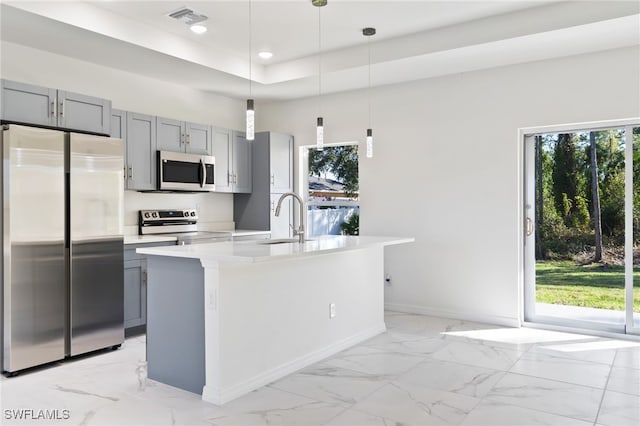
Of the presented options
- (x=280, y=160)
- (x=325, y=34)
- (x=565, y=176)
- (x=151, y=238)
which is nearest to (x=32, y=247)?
(x=151, y=238)

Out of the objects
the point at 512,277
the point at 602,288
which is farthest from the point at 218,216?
the point at 602,288

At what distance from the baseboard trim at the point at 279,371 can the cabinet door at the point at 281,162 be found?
225cm

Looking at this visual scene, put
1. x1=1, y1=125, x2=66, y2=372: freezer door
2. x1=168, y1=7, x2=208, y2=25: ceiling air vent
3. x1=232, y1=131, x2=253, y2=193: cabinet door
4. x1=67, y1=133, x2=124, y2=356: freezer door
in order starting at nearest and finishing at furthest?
x1=1, y1=125, x2=66, y2=372: freezer door
x1=67, y1=133, x2=124, y2=356: freezer door
x1=168, y1=7, x2=208, y2=25: ceiling air vent
x1=232, y1=131, x2=253, y2=193: cabinet door

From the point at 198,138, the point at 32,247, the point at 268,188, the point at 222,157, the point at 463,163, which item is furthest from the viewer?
the point at 268,188

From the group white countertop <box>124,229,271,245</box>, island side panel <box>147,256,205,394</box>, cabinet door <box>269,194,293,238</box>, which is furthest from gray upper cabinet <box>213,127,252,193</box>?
island side panel <box>147,256,205,394</box>

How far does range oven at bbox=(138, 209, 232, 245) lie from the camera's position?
476cm

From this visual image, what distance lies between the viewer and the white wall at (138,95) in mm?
4023

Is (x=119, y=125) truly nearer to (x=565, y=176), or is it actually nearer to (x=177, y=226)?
(x=177, y=226)

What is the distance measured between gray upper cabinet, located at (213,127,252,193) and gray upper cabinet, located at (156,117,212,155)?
15 centimetres

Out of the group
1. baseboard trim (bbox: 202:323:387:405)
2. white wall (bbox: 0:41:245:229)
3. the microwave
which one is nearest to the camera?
baseboard trim (bbox: 202:323:387:405)

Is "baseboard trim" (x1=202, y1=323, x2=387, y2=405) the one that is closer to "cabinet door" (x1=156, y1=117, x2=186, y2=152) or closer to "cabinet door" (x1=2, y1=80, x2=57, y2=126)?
"cabinet door" (x1=2, y1=80, x2=57, y2=126)

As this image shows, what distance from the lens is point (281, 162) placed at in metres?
5.84

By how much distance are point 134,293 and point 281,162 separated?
2393 millimetres

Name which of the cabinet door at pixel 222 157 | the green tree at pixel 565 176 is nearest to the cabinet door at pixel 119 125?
the cabinet door at pixel 222 157
